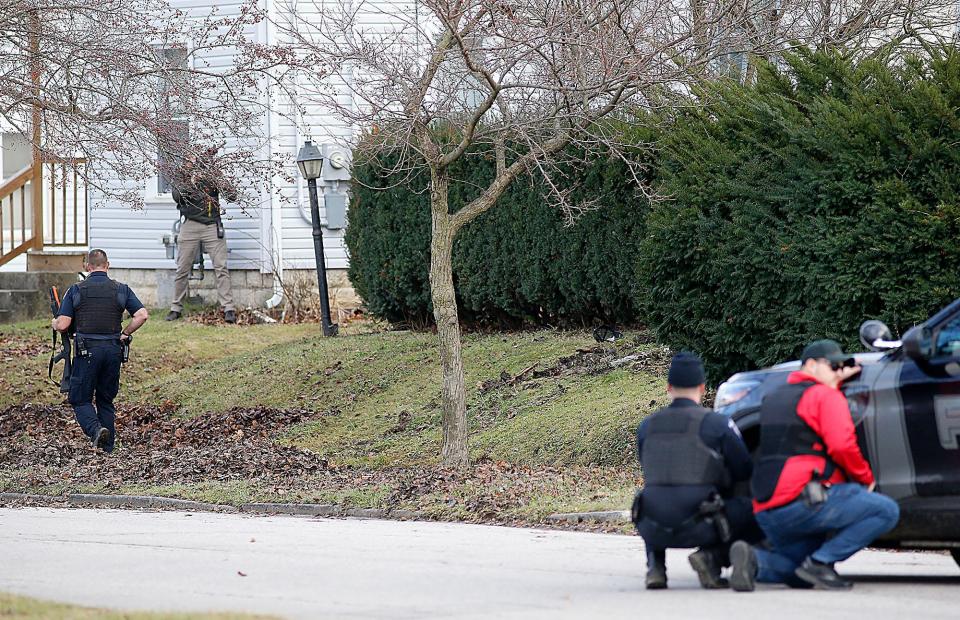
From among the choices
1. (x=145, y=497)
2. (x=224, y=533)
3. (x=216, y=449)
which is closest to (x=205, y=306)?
(x=216, y=449)

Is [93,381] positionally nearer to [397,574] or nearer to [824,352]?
[397,574]

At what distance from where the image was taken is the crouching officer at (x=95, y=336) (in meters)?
15.7

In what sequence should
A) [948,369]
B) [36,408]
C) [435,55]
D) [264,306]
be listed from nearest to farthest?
[948,369] → [435,55] → [36,408] → [264,306]

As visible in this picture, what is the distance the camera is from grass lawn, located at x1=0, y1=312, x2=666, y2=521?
1275 cm

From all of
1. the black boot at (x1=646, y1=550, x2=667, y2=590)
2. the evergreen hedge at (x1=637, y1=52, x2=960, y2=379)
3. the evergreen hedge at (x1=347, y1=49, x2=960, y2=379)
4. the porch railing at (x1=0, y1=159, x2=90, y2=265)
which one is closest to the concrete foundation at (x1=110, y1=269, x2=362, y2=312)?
→ the porch railing at (x1=0, y1=159, x2=90, y2=265)

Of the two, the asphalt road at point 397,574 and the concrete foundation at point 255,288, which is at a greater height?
the concrete foundation at point 255,288

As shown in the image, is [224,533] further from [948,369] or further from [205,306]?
[205,306]

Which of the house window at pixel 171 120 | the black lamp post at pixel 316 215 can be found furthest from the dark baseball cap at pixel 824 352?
the black lamp post at pixel 316 215

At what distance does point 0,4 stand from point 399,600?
11.0 meters

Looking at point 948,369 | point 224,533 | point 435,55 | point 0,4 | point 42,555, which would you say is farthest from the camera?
point 0,4

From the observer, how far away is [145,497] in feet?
43.3

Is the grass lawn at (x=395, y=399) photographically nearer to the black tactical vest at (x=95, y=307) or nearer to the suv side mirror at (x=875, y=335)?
the black tactical vest at (x=95, y=307)

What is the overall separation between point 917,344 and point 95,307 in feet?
35.1

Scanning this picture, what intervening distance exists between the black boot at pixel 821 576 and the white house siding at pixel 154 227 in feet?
66.4
